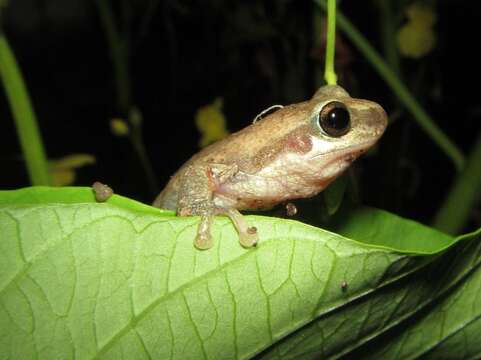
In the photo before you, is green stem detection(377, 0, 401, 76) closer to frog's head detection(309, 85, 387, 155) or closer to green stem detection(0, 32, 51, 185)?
frog's head detection(309, 85, 387, 155)

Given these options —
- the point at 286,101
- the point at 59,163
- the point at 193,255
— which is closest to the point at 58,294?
the point at 193,255

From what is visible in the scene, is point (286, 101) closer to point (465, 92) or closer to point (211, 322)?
point (465, 92)

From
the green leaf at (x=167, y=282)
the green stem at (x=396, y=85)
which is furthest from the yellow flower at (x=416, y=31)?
the green leaf at (x=167, y=282)

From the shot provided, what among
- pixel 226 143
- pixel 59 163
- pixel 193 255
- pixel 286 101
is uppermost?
pixel 286 101

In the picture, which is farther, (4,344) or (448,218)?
(448,218)

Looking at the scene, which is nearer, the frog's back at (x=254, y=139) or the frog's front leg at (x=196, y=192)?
the frog's front leg at (x=196, y=192)

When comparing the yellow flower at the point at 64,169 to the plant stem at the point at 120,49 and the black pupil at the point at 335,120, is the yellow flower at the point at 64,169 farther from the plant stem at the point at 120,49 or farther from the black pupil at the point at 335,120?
the black pupil at the point at 335,120

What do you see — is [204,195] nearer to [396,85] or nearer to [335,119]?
[335,119]
